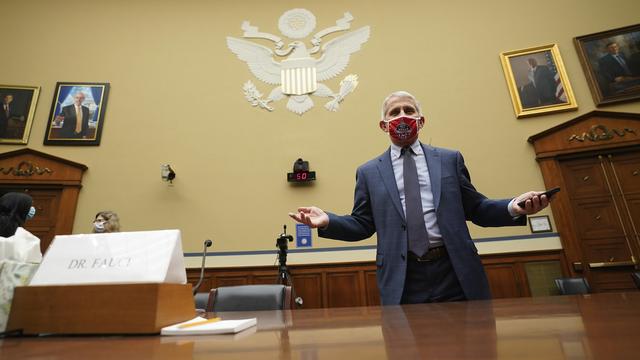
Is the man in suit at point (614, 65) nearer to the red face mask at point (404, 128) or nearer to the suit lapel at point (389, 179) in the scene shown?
the red face mask at point (404, 128)

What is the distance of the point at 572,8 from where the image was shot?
5035 millimetres

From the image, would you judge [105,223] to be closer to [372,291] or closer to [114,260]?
[372,291]

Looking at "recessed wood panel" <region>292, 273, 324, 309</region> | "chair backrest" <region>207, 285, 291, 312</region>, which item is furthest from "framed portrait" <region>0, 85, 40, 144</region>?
"chair backrest" <region>207, 285, 291, 312</region>

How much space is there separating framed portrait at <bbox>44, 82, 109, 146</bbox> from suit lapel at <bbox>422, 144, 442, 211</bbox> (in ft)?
16.0

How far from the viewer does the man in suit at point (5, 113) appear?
15.5ft

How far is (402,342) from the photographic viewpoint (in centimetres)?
46

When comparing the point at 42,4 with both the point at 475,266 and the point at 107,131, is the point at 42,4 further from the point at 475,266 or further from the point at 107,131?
the point at 475,266

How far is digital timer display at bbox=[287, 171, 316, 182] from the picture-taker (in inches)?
177

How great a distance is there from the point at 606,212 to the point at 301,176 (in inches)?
155

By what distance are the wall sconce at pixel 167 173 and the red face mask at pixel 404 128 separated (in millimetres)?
3622

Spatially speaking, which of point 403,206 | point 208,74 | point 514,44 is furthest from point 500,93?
point 208,74

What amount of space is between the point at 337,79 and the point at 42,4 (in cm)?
518

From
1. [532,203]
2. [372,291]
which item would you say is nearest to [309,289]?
[372,291]

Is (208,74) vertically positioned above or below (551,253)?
above
